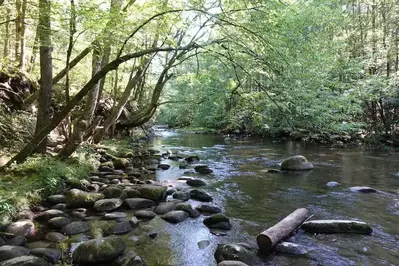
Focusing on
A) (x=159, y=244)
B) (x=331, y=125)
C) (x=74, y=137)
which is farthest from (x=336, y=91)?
(x=159, y=244)

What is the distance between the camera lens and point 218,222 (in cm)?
604

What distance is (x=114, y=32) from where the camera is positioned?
762 centimetres

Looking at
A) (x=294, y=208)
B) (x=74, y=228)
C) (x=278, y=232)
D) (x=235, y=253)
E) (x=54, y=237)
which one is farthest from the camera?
(x=294, y=208)

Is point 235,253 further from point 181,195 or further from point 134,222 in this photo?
point 181,195

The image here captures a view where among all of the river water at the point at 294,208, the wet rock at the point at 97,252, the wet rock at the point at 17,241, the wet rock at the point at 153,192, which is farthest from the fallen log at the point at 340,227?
the wet rock at the point at 17,241

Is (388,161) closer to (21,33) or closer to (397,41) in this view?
(397,41)

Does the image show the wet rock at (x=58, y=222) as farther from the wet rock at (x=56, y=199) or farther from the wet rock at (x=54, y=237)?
the wet rock at (x=56, y=199)

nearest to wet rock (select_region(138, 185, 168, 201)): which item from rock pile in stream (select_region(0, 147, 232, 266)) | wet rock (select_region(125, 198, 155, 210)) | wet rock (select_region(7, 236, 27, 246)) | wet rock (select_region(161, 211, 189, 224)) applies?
rock pile in stream (select_region(0, 147, 232, 266))

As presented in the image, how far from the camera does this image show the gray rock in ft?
14.0

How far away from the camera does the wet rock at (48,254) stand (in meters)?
4.40

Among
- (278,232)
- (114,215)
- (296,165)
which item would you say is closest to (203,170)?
(296,165)

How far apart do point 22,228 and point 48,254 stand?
3.47 feet

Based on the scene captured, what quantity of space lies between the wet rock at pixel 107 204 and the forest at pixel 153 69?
1.26 meters

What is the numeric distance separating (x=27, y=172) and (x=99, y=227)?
8.87 ft
